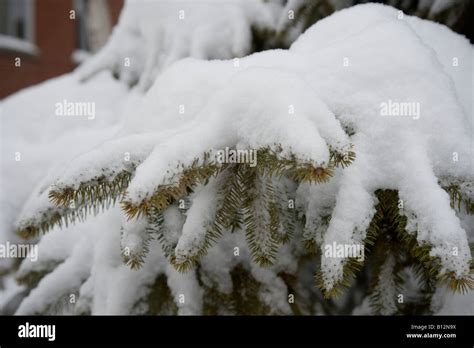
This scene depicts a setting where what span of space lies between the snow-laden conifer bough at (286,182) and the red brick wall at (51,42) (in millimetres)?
9296

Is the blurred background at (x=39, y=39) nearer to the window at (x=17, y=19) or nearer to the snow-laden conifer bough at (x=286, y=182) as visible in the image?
the window at (x=17, y=19)

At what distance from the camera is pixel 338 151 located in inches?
34.7

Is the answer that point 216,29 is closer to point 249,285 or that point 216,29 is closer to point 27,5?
point 249,285

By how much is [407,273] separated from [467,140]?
0.59 m

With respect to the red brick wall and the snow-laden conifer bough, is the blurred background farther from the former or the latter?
the snow-laden conifer bough

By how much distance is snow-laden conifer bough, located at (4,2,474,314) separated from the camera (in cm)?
94

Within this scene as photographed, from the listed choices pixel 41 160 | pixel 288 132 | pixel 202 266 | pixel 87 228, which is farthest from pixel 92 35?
pixel 288 132

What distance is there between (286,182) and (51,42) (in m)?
10.1

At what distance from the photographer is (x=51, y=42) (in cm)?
1003

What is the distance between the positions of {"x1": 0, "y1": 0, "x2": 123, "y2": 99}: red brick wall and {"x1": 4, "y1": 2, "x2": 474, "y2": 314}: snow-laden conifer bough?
30.5 ft

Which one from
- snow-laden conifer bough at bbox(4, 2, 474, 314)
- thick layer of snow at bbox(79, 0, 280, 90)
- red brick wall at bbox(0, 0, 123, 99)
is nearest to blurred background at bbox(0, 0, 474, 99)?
red brick wall at bbox(0, 0, 123, 99)

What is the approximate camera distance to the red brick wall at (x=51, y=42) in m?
9.77

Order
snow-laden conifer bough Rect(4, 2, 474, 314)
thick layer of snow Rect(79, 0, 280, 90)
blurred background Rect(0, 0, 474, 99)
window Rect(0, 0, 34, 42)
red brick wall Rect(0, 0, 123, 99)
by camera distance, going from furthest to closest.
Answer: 1. window Rect(0, 0, 34, 42)
2. red brick wall Rect(0, 0, 123, 99)
3. blurred background Rect(0, 0, 474, 99)
4. thick layer of snow Rect(79, 0, 280, 90)
5. snow-laden conifer bough Rect(4, 2, 474, 314)
